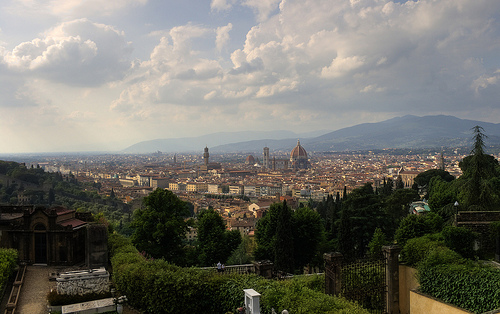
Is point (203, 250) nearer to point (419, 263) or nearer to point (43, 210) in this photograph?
point (43, 210)

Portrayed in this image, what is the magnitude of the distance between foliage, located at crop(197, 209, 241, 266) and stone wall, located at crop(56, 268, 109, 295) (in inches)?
287

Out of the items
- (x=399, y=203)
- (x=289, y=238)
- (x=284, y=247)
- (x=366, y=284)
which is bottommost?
(x=284, y=247)

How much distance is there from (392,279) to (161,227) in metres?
7.69

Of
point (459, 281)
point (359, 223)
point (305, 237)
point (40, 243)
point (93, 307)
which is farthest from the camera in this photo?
point (359, 223)

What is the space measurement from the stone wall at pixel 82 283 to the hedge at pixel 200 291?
0.99 feet

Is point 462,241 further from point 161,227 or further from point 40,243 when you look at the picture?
point 40,243

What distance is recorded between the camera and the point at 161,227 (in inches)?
537

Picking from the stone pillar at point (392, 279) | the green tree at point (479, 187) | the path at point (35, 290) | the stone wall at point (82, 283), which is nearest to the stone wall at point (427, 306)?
the stone pillar at point (392, 279)

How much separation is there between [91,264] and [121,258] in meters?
1.21

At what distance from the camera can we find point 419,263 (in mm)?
8867

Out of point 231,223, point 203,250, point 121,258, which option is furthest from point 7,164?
point 121,258

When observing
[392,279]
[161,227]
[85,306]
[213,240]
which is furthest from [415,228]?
[85,306]

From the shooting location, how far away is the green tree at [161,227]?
1376 centimetres

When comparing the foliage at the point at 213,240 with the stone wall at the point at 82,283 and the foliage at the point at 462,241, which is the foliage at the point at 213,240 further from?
the foliage at the point at 462,241
